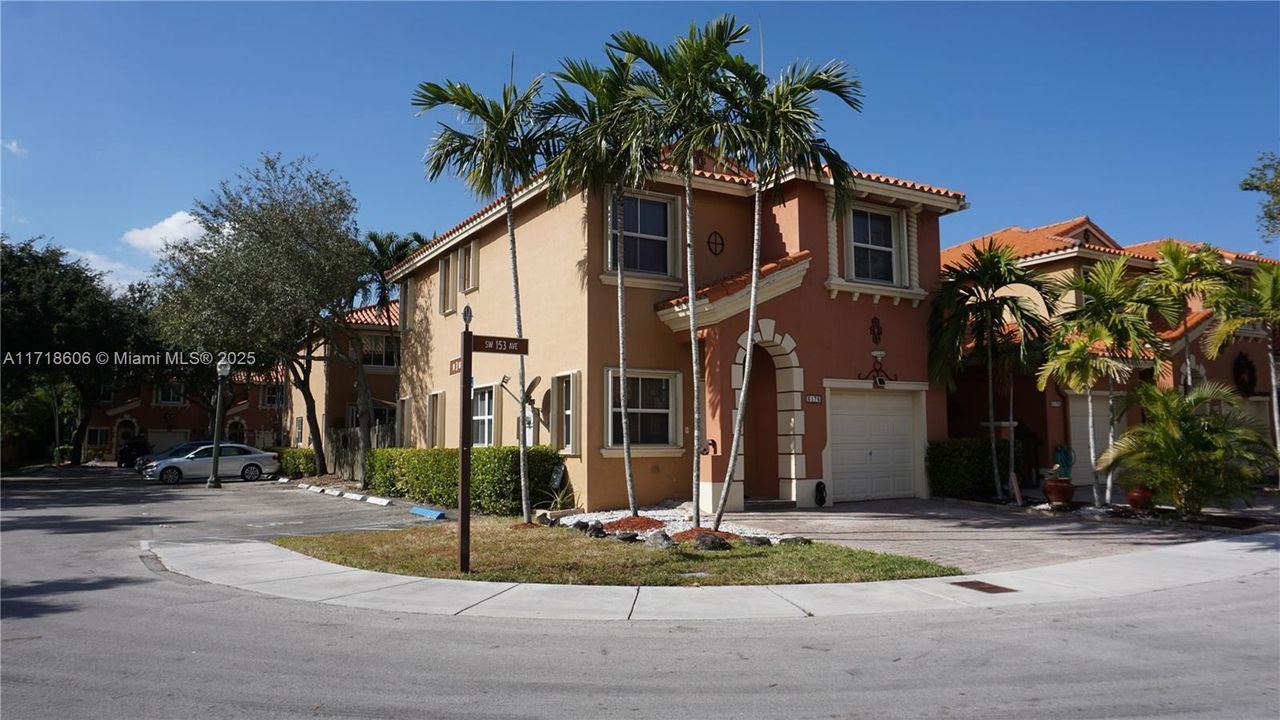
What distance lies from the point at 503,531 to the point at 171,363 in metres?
32.5

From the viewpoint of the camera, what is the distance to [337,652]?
6.18m

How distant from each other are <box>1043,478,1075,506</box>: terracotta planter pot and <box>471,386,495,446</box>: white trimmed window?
1143 cm

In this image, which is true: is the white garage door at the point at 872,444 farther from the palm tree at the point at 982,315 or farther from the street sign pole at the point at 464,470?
the street sign pole at the point at 464,470

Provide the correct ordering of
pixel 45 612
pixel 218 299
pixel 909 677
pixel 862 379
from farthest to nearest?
pixel 218 299
pixel 862 379
pixel 45 612
pixel 909 677

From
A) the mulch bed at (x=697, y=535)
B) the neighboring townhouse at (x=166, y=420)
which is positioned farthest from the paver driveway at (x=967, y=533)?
the neighboring townhouse at (x=166, y=420)

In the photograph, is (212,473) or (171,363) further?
(171,363)

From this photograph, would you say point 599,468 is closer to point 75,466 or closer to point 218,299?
point 218,299

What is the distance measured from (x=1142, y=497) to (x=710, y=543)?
8.45 metres

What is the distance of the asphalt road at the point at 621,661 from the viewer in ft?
16.5

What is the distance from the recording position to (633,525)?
40.8 feet

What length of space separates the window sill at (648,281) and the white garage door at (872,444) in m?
3.82

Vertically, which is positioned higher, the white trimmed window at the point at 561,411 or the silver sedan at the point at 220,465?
the white trimmed window at the point at 561,411

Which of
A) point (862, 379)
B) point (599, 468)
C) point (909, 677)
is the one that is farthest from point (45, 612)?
point (862, 379)

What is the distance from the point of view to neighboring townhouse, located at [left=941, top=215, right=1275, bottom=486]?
19.0 metres
